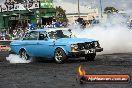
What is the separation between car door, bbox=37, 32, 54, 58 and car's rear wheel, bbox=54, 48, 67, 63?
0.86ft

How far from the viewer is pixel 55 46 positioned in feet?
55.3

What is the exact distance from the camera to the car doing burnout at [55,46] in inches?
649

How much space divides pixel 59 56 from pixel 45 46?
36.2 inches

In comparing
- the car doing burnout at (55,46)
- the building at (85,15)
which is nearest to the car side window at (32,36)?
the car doing burnout at (55,46)

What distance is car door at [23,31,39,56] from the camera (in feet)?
58.2

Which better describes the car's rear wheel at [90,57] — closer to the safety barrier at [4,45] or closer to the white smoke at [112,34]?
the white smoke at [112,34]

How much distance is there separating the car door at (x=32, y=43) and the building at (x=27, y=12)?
113 feet

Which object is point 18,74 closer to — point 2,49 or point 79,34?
point 79,34

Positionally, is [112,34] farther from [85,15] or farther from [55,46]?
[85,15]

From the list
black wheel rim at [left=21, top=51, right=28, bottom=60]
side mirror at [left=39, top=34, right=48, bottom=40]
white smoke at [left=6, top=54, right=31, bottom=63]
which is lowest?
white smoke at [left=6, top=54, right=31, bottom=63]

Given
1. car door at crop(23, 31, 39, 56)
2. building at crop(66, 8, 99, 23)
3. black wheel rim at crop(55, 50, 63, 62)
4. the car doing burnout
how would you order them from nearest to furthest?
the car doing burnout
black wheel rim at crop(55, 50, 63, 62)
car door at crop(23, 31, 39, 56)
building at crop(66, 8, 99, 23)

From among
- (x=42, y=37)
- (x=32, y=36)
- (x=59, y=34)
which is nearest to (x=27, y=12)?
(x=32, y=36)

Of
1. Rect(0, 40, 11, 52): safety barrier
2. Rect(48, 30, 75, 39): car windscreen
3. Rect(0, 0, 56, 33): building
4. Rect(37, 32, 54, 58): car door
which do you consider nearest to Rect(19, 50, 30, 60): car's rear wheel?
Rect(37, 32, 54, 58): car door

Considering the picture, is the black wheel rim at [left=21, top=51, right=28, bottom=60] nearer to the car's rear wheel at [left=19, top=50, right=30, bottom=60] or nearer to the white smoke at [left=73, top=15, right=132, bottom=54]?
the car's rear wheel at [left=19, top=50, right=30, bottom=60]
